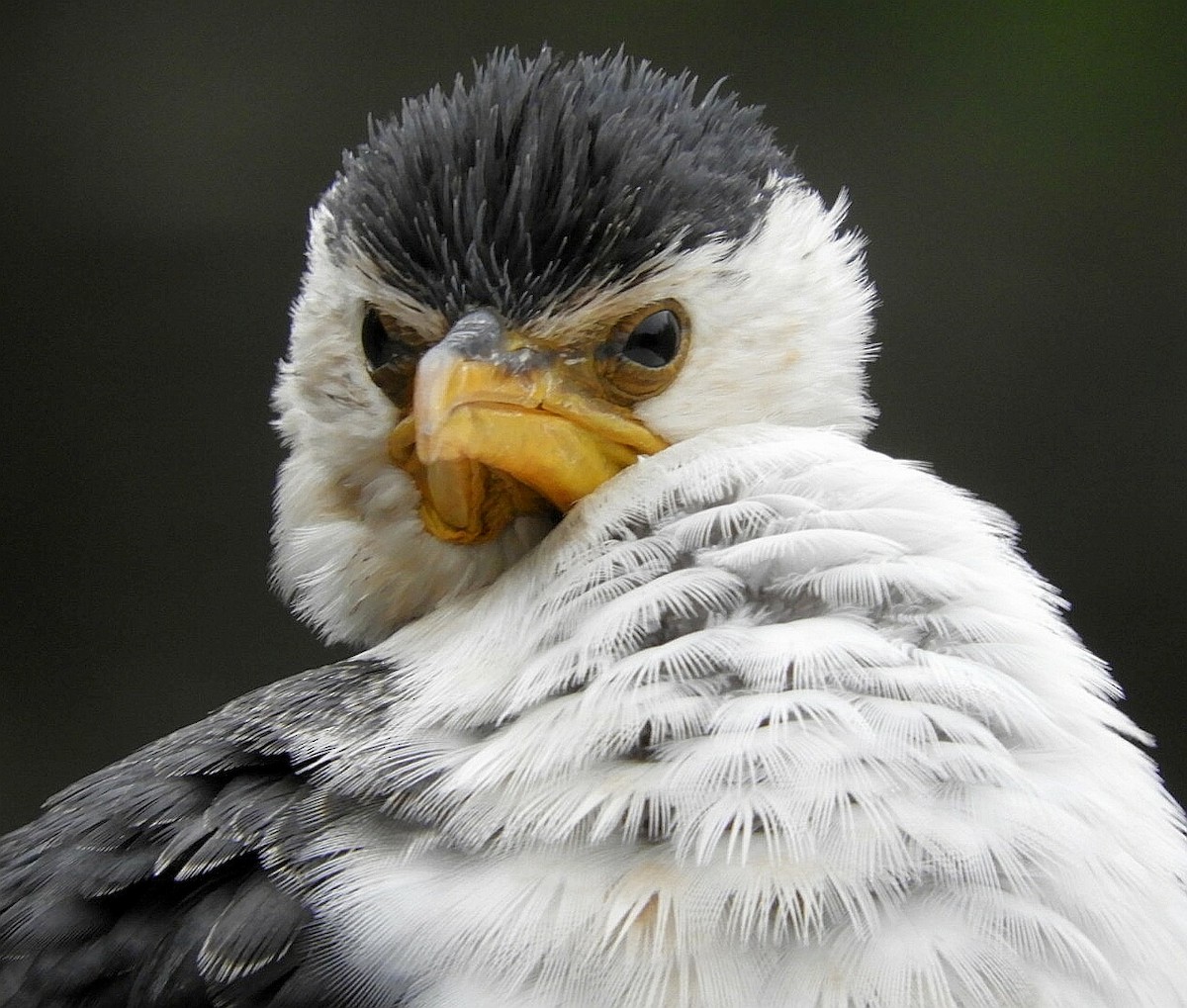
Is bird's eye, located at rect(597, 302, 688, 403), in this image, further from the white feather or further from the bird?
the white feather

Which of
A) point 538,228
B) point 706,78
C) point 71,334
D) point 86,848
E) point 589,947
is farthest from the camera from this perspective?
point 71,334

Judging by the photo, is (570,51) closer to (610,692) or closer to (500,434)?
(500,434)

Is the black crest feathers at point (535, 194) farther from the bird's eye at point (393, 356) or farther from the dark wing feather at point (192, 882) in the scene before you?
the dark wing feather at point (192, 882)

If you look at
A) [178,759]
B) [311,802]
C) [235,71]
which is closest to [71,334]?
[235,71]

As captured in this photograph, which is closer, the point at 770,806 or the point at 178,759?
the point at 770,806

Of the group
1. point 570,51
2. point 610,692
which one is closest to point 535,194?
point 610,692

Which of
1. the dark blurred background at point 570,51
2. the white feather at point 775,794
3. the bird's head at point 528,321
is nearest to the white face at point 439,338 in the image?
the bird's head at point 528,321

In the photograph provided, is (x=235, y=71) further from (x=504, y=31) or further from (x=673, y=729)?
(x=673, y=729)

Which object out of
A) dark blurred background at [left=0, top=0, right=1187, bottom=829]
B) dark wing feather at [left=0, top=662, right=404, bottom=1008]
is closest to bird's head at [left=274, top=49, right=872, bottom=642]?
dark wing feather at [left=0, top=662, right=404, bottom=1008]
